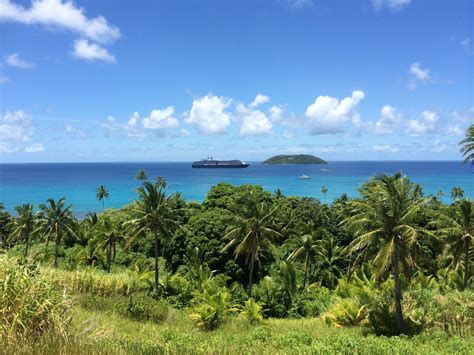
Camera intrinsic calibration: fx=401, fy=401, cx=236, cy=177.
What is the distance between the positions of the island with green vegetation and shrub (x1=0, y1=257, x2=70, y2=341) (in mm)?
20

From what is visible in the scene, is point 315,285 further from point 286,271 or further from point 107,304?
point 107,304

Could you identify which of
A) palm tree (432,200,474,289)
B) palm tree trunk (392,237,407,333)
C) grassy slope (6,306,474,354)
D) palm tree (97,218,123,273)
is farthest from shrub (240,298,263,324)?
palm tree (97,218,123,273)

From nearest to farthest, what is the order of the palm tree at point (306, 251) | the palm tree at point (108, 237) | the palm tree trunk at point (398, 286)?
the palm tree trunk at point (398, 286) → the palm tree at point (306, 251) → the palm tree at point (108, 237)

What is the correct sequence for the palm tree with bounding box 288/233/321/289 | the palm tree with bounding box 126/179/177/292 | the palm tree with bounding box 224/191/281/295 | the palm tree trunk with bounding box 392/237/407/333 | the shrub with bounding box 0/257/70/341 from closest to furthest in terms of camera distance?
the shrub with bounding box 0/257/70/341
the palm tree trunk with bounding box 392/237/407/333
the palm tree with bounding box 126/179/177/292
the palm tree with bounding box 224/191/281/295
the palm tree with bounding box 288/233/321/289

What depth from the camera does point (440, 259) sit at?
1419 inches

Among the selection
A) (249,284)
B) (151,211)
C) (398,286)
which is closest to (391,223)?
(398,286)

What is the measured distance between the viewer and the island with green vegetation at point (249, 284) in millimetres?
7703

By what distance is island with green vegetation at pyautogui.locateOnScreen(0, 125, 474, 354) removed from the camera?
25.3ft

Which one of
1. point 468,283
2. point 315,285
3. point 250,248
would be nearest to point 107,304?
point 250,248

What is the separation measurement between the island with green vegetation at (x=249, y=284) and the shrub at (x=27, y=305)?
0.02m

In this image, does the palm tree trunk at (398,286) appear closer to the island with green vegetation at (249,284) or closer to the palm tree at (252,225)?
the island with green vegetation at (249,284)

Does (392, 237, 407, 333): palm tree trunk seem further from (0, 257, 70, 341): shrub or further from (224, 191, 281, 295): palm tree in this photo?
(0, 257, 70, 341): shrub

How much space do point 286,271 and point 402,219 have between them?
15.7 meters

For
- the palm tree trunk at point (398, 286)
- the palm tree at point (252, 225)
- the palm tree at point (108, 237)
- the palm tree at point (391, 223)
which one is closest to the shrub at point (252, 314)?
the palm tree at point (252, 225)
